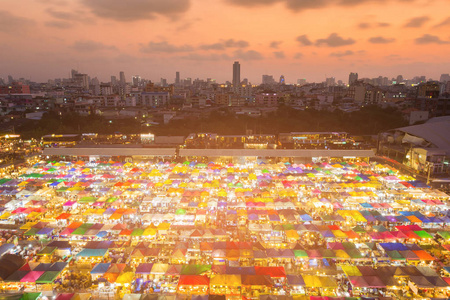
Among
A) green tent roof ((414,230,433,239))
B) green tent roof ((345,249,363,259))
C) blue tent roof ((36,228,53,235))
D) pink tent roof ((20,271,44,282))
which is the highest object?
green tent roof ((414,230,433,239))

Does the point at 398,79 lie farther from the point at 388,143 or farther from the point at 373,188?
the point at 373,188

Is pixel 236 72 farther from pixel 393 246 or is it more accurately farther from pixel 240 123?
pixel 393 246

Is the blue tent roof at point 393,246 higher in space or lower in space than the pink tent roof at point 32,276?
higher

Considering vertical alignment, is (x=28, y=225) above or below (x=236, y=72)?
below

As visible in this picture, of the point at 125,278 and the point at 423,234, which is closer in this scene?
the point at 125,278

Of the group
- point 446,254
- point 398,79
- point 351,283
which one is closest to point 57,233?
point 351,283

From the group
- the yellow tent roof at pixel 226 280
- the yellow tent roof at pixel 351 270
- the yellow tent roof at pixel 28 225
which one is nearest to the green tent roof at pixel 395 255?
the yellow tent roof at pixel 351 270

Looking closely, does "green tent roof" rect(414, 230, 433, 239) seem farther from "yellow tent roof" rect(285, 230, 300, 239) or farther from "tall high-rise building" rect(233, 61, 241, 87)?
"tall high-rise building" rect(233, 61, 241, 87)

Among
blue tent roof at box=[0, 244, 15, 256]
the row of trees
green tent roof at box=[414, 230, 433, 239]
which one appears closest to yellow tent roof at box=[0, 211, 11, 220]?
blue tent roof at box=[0, 244, 15, 256]

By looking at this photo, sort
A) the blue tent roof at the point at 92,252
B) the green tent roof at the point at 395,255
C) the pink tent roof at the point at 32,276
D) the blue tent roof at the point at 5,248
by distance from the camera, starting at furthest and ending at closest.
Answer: the blue tent roof at the point at 5,248, the blue tent roof at the point at 92,252, the green tent roof at the point at 395,255, the pink tent roof at the point at 32,276

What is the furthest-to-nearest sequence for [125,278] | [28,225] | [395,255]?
[28,225] → [395,255] → [125,278]

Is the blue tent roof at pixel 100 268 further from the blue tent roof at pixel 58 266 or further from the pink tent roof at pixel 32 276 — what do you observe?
the pink tent roof at pixel 32 276

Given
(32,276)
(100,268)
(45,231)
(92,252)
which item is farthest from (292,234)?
(45,231)
